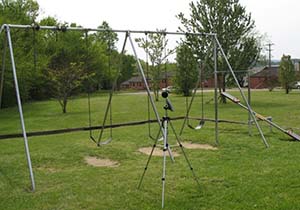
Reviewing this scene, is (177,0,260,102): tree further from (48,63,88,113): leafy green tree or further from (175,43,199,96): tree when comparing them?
(48,63,88,113): leafy green tree

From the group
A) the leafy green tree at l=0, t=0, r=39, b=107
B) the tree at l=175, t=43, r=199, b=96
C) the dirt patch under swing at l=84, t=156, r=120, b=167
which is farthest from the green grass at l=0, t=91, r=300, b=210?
the tree at l=175, t=43, r=199, b=96

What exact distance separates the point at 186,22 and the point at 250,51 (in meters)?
4.32

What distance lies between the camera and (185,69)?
28641 millimetres

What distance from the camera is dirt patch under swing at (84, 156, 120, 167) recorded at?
7.40m

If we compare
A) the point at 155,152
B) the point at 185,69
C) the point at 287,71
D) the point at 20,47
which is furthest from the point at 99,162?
the point at 287,71

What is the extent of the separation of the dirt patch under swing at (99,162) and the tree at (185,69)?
53.2 feet

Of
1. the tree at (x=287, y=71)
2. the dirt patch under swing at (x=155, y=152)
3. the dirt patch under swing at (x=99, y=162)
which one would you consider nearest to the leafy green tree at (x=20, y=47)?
the dirt patch under swing at (x=155, y=152)

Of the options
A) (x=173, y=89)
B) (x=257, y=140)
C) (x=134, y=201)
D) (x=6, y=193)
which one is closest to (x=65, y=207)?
(x=134, y=201)

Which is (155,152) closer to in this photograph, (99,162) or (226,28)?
(99,162)

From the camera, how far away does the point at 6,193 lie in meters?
5.65

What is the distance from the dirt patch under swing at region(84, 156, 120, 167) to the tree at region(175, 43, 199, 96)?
16226 mm

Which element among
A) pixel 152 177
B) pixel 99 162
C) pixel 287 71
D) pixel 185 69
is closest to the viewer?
pixel 152 177

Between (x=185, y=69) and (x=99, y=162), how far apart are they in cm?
2159

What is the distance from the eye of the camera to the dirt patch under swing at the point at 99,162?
7402 millimetres
